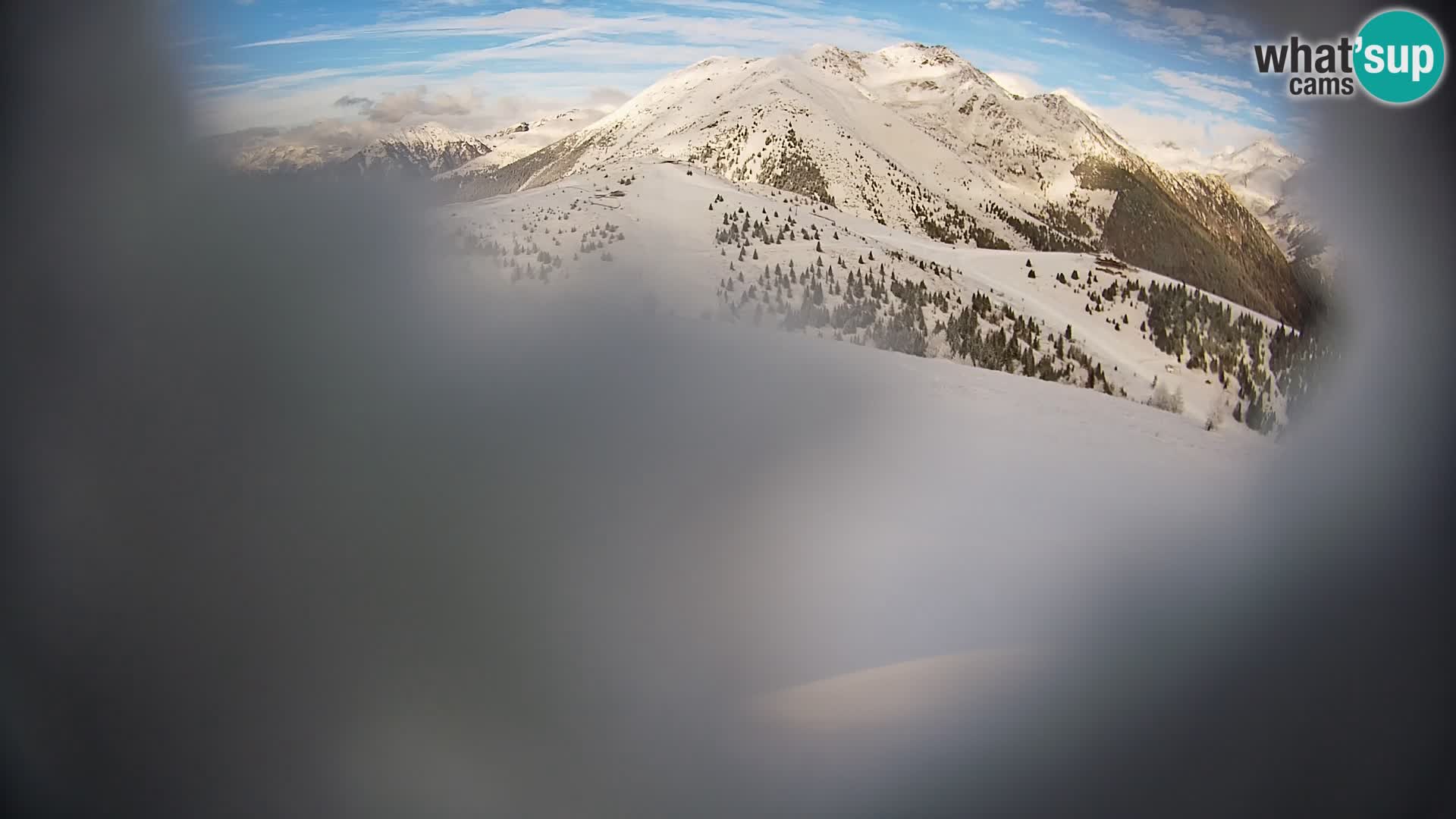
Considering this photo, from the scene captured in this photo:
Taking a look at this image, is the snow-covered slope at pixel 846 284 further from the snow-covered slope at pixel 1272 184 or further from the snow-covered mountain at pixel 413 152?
the snow-covered slope at pixel 1272 184

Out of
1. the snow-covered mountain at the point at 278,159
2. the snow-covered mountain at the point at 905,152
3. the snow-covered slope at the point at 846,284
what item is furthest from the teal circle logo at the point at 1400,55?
the snow-covered mountain at the point at 905,152

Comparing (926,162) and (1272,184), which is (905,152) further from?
(1272,184)

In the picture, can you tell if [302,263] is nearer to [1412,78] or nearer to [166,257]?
[166,257]

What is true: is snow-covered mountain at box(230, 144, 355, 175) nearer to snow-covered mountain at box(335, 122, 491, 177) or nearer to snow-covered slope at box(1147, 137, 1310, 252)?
snow-covered mountain at box(335, 122, 491, 177)

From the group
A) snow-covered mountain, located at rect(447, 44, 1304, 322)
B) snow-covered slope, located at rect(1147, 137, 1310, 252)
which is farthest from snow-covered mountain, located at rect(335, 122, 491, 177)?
snow-covered mountain, located at rect(447, 44, 1304, 322)

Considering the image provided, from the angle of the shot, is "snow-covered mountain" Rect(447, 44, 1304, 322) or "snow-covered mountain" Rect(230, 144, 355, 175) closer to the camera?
"snow-covered mountain" Rect(230, 144, 355, 175)

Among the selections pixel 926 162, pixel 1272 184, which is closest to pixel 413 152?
pixel 1272 184
